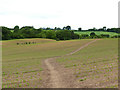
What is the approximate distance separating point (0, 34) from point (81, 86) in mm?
134920

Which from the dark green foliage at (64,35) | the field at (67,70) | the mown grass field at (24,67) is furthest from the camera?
the dark green foliage at (64,35)

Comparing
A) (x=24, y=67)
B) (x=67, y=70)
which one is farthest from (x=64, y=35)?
(x=67, y=70)

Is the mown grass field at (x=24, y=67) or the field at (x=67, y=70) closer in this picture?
the field at (x=67, y=70)

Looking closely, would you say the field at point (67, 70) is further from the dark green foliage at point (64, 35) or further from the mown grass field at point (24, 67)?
the dark green foliage at point (64, 35)

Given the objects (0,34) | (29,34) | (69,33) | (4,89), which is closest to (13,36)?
(0,34)

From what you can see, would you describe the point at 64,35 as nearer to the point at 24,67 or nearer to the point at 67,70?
the point at 24,67

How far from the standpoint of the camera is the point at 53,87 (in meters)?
15.2

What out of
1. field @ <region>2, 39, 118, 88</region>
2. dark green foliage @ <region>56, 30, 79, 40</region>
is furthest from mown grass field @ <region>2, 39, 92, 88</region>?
dark green foliage @ <region>56, 30, 79, 40</region>

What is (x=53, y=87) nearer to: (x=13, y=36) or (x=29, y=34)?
(x=13, y=36)

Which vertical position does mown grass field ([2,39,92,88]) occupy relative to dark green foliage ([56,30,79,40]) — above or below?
below

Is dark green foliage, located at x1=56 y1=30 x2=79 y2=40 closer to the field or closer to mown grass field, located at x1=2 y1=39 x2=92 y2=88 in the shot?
mown grass field, located at x1=2 y1=39 x2=92 y2=88

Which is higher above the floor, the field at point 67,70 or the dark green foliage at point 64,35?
the dark green foliage at point 64,35

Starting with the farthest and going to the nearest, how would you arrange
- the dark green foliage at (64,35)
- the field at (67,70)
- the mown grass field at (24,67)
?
the dark green foliage at (64,35), the mown grass field at (24,67), the field at (67,70)

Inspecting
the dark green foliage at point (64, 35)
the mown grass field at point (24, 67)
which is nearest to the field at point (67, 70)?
the mown grass field at point (24, 67)
